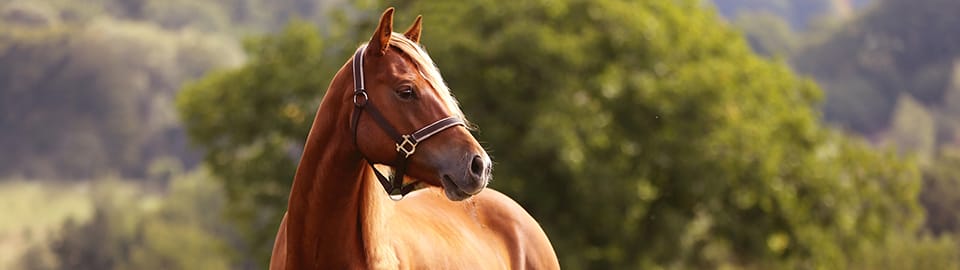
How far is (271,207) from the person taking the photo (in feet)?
91.8

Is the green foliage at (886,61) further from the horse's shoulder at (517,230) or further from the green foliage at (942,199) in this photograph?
the horse's shoulder at (517,230)

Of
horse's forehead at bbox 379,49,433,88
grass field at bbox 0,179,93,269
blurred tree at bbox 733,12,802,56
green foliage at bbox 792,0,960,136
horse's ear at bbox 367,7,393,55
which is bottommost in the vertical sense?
grass field at bbox 0,179,93,269

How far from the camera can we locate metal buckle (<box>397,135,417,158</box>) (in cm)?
601

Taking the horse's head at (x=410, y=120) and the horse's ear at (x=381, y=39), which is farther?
the horse's ear at (x=381, y=39)

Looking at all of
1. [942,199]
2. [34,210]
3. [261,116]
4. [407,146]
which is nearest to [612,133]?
[261,116]

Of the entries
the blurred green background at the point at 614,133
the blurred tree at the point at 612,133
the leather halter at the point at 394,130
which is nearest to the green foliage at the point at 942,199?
the blurred green background at the point at 614,133

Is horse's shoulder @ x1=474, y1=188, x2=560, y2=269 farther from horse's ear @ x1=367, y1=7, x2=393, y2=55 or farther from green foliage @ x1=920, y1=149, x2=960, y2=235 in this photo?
green foliage @ x1=920, y1=149, x2=960, y2=235

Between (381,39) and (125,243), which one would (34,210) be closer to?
(125,243)

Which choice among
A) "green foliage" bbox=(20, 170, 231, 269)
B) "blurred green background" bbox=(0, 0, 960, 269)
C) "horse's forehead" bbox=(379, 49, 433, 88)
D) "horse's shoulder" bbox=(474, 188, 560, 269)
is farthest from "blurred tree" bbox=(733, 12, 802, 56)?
"horse's forehead" bbox=(379, 49, 433, 88)

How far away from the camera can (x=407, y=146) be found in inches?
237

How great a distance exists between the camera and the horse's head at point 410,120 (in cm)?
594

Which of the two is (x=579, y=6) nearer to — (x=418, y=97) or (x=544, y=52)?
(x=544, y=52)

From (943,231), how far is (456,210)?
2478 inches

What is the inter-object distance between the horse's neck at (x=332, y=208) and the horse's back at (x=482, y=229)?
55 cm
